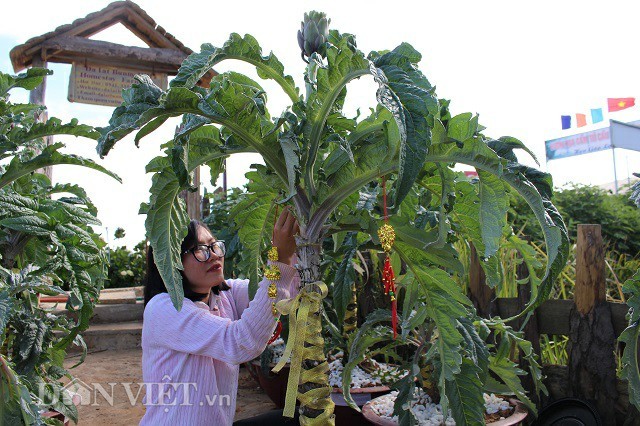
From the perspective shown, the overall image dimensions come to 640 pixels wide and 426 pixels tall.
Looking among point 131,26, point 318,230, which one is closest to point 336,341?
point 318,230

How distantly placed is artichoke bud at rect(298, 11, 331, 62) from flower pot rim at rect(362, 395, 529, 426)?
1.60m

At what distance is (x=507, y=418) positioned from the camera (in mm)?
2506

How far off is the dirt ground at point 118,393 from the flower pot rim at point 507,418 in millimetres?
1355

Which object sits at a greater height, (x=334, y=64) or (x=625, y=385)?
(x=334, y=64)

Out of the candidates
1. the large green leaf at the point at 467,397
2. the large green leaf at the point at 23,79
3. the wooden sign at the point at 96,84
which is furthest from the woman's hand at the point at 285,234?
the wooden sign at the point at 96,84

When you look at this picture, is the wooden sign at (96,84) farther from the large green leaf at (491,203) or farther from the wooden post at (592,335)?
the large green leaf at (491,203)

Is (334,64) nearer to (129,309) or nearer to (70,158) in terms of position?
(70,158)

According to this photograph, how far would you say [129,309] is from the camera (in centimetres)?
735

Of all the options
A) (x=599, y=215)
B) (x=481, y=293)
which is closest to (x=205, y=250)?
(x=481, y=293)

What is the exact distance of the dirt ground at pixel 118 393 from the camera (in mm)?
4125

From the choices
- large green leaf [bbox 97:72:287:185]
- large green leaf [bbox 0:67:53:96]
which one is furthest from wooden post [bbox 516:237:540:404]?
large green leaf [bbox 0:67:53:96]

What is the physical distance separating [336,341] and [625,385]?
4.96 ft

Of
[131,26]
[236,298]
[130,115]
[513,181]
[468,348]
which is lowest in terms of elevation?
[468,348]

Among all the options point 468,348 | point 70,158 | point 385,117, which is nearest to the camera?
point 385,117
